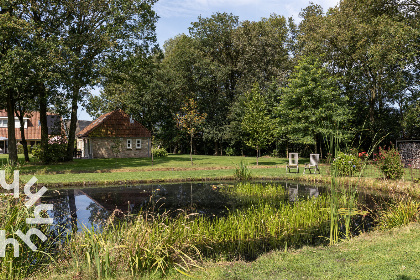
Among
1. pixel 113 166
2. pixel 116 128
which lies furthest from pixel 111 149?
pixel 113 166

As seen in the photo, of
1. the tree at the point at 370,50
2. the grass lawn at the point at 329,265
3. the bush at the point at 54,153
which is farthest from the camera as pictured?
the bush at the point at 54,153

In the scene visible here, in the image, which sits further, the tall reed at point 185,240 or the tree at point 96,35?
the tree at point 96,35

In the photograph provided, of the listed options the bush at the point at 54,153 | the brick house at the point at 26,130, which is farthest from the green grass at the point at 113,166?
the brick house at the point at 26,130

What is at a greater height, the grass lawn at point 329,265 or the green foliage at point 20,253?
the green foliage at point 20,253

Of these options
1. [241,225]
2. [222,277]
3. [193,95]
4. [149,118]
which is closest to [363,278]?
[222,277]

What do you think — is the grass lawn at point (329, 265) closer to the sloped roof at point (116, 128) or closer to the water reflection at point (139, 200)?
the water reflection at point (139, 200)

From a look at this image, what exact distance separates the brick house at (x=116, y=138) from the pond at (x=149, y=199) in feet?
66.9

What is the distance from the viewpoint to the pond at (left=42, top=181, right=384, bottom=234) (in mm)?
9898

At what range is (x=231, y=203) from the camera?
1162 cm

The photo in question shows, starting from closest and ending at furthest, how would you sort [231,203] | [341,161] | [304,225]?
[304,225], [231,203], [341,161]

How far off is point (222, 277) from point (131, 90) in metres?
41.6

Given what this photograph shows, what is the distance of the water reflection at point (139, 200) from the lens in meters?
9.82

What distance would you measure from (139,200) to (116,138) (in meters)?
24.6

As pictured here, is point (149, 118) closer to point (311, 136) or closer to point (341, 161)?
point (311, 136)
